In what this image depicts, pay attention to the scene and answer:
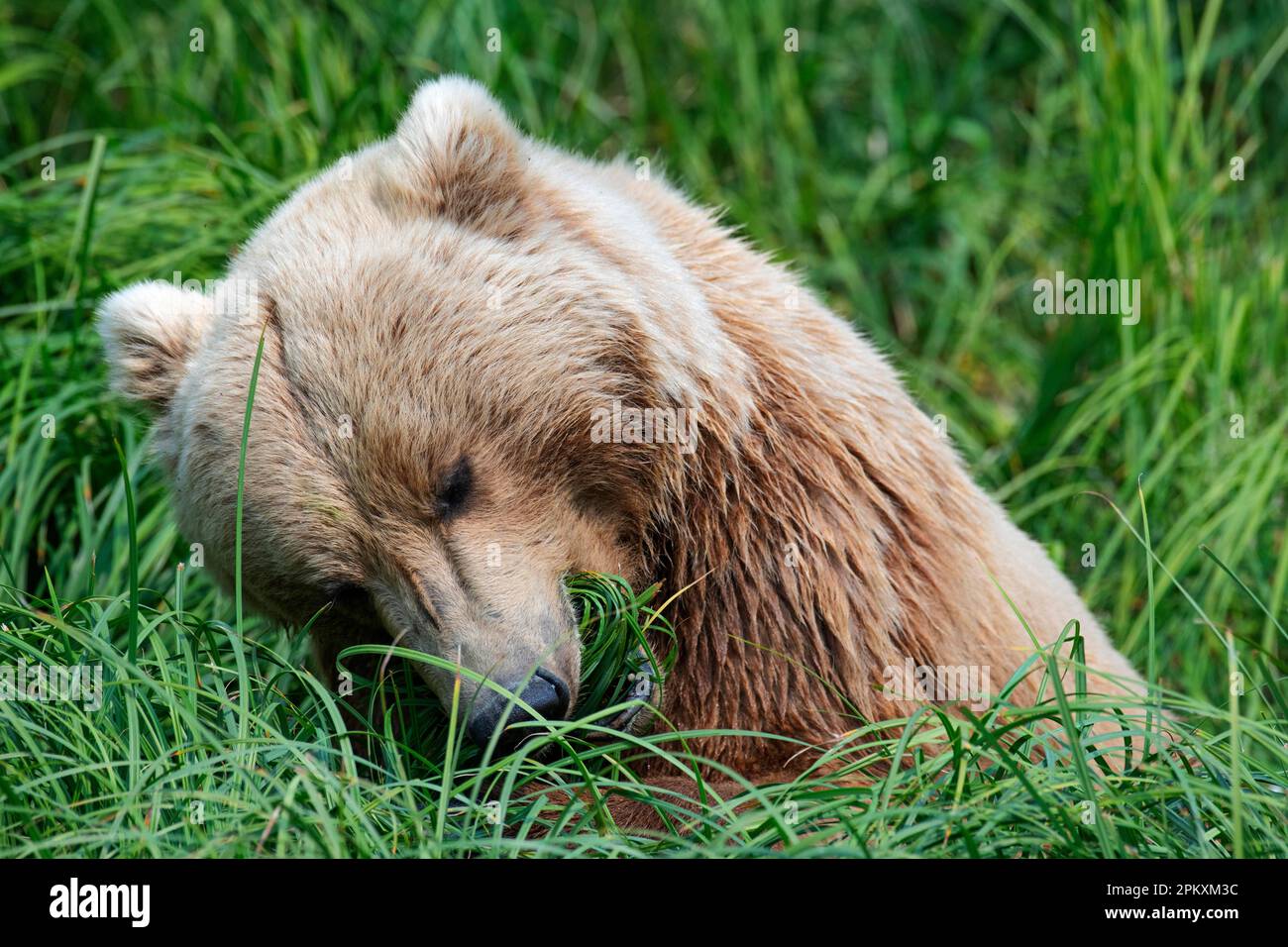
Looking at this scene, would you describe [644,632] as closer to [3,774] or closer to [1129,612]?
[3,774]

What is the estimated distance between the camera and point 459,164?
3154 mm

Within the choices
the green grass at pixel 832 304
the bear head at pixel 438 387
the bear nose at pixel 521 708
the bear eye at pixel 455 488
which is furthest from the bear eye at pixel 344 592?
the bear nose at pixel 521 708

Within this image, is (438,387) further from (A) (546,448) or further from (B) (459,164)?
(B) (459,164)

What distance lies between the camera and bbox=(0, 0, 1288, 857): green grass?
8.84 ft

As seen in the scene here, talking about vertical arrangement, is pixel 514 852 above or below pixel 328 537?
below

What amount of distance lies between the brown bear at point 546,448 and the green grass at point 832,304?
0.57 ft

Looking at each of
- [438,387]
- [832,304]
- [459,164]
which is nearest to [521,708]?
[438,387]

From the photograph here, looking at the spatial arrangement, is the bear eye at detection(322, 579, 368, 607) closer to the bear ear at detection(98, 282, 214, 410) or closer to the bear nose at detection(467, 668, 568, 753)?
the bear nose at detection(467, 668, 568, 753)

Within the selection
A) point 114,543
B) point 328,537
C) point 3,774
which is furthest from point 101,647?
point 114,543

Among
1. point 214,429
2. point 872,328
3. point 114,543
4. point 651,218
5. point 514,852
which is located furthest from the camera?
point 872,328

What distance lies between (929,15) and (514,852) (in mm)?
5571

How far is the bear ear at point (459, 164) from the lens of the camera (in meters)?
3.14

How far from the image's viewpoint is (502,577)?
9.48 ft

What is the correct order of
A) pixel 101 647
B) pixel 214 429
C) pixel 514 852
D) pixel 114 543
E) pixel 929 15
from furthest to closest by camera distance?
pixel 929 15
pixel 114 543
pixel 214 429
pixel 101 647
pixel 514 852
